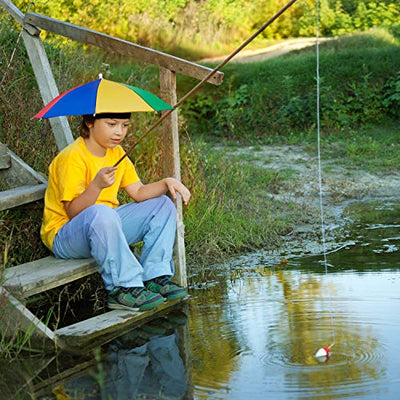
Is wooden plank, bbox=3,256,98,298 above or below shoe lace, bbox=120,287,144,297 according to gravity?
above

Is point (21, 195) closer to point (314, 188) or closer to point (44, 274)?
point (44, 274)

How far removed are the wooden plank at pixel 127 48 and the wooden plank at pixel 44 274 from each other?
125cm

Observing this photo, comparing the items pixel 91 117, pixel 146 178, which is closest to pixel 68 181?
pixel 91 117

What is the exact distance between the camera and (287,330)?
15.4 feet

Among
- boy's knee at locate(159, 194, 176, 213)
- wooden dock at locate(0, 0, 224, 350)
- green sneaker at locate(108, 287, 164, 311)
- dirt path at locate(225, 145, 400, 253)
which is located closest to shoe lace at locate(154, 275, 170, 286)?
wooden dock at locate(0, 0, 224, 350)

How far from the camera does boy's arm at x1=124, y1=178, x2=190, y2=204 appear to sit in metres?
5.25

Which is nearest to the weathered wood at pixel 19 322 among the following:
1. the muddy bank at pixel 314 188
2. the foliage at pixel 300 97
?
the muddy bank at pixel 314 188

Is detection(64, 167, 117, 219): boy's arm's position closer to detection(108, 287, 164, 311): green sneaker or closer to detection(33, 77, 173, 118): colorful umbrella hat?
detection(33, 77, 173, 118): colorful umbrella hat

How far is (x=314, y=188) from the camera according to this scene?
8656mm

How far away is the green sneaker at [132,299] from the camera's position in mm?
5000

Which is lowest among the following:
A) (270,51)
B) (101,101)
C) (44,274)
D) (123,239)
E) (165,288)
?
(165,288)

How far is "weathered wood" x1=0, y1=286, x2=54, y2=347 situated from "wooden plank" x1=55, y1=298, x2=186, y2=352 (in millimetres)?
84

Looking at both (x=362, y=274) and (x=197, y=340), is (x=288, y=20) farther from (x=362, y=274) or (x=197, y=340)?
(x=197, y=340)

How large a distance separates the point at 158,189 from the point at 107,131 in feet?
1.69
